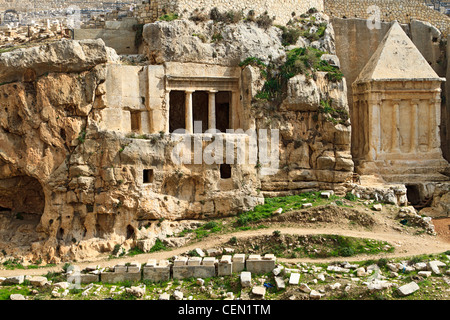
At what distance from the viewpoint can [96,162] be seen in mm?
27016

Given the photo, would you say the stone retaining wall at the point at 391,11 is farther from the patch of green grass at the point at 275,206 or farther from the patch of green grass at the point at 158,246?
the patch of green grass at the point at 158,246

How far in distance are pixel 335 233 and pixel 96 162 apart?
10411mm

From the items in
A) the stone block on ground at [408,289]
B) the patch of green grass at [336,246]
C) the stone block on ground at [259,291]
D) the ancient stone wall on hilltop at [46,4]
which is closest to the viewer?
the stone block on ground at [408,289]

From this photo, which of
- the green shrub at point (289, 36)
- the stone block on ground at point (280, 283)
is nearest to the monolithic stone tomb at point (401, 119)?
the green shrub at point (289, 36)

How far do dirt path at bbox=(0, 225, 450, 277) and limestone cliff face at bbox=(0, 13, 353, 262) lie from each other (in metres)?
1.10

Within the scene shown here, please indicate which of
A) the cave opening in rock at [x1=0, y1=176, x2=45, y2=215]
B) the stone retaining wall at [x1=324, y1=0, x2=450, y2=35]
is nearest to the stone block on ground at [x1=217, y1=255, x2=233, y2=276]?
the cave opening in rock at [x1=0, y1=176, x2=45, y2=215]

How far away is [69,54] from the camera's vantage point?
88.9 feet

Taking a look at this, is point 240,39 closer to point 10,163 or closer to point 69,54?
point 69,54

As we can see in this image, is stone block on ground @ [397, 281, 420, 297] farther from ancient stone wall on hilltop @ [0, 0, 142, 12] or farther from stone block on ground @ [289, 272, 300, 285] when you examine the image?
ancient stone wall on hilltop @ [0, 0, 142, 12]

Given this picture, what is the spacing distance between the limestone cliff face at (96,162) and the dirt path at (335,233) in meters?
1.10

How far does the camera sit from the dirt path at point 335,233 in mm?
24625

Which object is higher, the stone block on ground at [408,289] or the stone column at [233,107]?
the stone column at [233,107]

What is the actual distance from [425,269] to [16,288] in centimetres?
1471

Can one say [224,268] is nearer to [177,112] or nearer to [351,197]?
[351,197]
